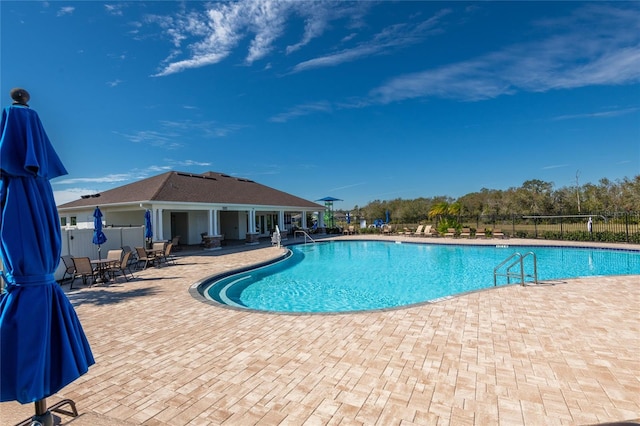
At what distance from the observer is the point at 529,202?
39594 mm

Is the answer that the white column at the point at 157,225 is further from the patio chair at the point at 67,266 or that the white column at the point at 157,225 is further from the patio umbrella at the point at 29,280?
the patio umbrella at the point at 29,280

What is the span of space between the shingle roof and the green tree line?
17.5 metres

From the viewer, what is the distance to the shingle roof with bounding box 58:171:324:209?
711 inches

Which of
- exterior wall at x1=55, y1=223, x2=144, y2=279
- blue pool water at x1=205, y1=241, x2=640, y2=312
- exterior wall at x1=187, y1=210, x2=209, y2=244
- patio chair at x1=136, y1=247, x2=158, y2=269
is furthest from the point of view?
exterior wall at x1=187, y1=210, x2=209, y2=244

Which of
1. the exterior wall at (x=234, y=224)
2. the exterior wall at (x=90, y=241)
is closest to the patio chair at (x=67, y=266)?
the exterior wall at (x=90, y=241)

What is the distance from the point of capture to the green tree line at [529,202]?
107 feet

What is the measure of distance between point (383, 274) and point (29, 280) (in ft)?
38.6

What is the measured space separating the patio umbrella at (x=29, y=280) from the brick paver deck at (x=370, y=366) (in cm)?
85

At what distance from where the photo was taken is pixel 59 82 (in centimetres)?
1213

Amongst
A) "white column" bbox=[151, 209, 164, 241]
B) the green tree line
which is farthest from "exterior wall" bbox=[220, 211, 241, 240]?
the green tree line

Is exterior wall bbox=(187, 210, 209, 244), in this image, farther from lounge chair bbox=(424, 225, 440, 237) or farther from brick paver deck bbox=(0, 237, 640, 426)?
lounge chair bbox=(424, 225, 440, 237)

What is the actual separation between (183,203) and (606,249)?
78.4 ft

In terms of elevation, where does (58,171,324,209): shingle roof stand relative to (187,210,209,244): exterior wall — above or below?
above

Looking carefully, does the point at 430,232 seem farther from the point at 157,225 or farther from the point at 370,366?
the point at 370,366
